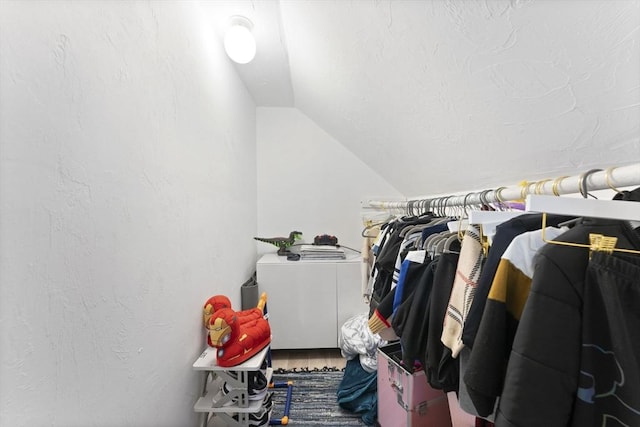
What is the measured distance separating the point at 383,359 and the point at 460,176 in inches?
39.9

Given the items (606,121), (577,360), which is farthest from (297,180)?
(577,360)

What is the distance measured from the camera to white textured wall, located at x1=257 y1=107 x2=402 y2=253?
2.70m

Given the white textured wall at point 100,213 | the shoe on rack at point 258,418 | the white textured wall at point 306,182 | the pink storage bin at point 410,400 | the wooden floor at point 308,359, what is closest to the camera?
the white textured wall at point 100,213

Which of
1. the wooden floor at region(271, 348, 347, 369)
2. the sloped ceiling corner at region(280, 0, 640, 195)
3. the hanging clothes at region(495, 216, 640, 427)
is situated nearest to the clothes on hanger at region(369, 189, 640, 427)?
the hanging clothes at region(495, 216, 640, 427)

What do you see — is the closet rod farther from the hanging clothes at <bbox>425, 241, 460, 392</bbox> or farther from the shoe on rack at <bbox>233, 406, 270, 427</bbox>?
the shoe on rack at <bbox>233, 406, 270, 427</bbox>

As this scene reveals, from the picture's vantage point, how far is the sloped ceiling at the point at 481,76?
2.15 feet

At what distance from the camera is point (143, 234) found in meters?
0.91

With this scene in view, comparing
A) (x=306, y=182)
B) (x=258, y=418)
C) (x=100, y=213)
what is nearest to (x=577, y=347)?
(x=100, y=213)

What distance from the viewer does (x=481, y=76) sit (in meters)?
0.90

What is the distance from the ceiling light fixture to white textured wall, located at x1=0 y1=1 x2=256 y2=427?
0.16 meters

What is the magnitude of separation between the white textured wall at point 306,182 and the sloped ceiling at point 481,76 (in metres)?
0.91

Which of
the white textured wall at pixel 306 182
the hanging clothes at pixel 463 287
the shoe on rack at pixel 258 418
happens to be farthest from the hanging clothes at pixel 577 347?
the white textured wall at pixel 306 182

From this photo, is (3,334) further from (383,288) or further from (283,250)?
(283,250)

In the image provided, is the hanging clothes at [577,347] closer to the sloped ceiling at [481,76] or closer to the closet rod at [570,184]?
the closet rod at [570,184]
